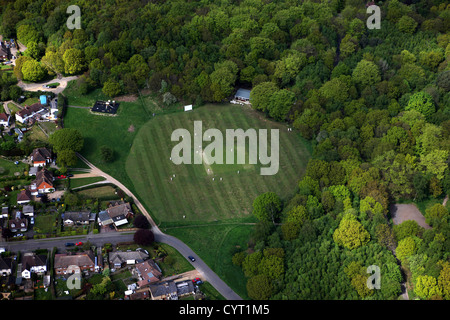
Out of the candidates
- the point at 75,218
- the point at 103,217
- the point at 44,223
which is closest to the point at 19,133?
the point at 44,223

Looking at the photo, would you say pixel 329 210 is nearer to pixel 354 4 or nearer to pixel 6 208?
pixel 6 208

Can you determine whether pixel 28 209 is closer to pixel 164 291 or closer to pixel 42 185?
pixel 42 185

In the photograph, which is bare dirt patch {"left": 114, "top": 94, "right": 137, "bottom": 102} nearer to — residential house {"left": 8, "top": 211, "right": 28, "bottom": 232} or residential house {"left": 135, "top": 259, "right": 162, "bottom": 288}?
residential house {"left": 8, "top": 211, "right": 28, "bottom": 232}

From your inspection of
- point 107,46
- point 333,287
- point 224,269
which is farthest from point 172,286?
point 107,46

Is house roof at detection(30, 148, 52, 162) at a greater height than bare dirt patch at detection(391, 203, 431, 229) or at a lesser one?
greater

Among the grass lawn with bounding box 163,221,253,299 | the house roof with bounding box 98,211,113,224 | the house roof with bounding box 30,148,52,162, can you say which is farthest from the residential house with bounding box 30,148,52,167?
the grass lawn with bounding box 163,221,253,299

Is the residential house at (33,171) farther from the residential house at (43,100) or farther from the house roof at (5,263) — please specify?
the residential house at (43,100)
